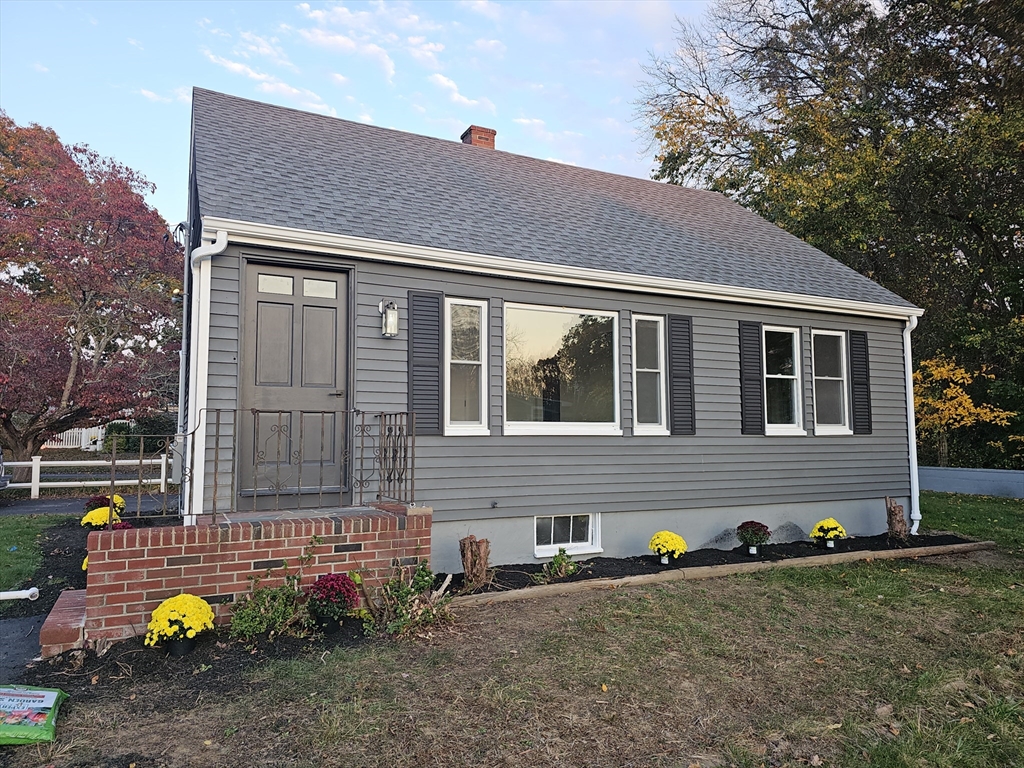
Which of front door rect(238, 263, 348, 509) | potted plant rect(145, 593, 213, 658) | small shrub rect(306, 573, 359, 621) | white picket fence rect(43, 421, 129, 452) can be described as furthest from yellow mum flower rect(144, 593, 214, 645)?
white picket fence rect(43, 421, 129, 452)

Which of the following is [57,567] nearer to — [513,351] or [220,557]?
[220,557]

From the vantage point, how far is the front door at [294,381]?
5750 mm

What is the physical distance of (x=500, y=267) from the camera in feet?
22.2

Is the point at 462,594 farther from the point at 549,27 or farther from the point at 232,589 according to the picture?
the point at 549,27

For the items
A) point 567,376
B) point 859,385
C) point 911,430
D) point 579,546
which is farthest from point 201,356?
point 911,430

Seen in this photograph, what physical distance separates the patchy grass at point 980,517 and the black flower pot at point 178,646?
8782mm

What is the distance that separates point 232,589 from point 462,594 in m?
1.88

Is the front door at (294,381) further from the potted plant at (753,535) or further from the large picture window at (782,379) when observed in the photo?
the large picture window at (782,379)

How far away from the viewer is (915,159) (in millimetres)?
14141

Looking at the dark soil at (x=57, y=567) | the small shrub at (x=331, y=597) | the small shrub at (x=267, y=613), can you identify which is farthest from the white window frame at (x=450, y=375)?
the dark soil at (x=57, y=567)

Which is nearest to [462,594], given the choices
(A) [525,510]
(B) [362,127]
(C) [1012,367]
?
(A) [525,510]

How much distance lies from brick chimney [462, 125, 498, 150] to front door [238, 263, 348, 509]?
5.83 meters

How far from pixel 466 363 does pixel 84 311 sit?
35.0ft

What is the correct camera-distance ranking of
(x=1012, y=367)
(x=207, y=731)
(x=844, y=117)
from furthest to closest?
(x=844, y=117)
(x=1012, y=367)
(x=207, y=731)
